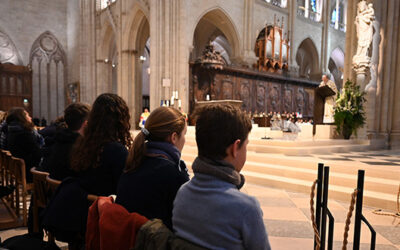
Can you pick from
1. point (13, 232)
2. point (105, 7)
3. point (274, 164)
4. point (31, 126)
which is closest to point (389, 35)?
point (274, 164)

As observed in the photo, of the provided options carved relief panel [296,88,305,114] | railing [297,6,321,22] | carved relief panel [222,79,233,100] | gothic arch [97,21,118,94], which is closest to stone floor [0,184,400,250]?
carved relief panel [222,79,233,100]

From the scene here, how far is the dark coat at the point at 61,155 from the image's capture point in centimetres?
225

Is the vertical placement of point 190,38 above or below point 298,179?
above

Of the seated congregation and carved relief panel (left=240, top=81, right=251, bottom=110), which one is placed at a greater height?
carved relief panel (left=240, top=81, right=251, bottom=110)

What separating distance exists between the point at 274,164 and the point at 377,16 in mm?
6493

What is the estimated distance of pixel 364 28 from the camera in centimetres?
767

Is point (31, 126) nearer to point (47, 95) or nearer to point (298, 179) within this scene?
point (298, 179)

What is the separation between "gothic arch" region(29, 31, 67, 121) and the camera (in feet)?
70.7

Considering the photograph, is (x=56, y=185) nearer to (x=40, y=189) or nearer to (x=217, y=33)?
(x=40, y=189)

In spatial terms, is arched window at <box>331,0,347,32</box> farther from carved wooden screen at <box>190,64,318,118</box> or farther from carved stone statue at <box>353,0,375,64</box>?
carved stone statue at <box>353,0,375,64</box>

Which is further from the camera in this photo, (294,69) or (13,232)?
(294,69)

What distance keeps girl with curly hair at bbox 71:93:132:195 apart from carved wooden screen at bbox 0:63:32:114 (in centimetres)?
Answer: 2202

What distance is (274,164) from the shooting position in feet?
17.6

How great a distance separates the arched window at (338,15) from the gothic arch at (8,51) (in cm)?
2521
